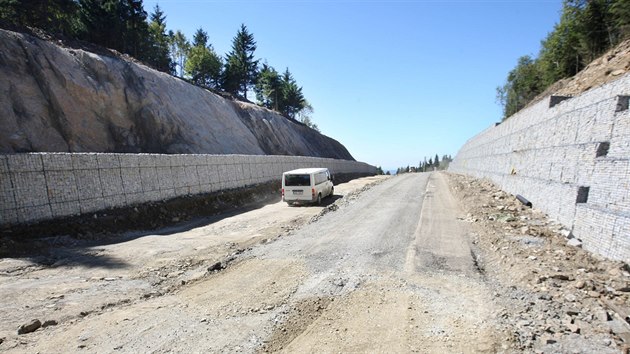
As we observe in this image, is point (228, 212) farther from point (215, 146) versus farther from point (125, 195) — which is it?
point (215, 146)

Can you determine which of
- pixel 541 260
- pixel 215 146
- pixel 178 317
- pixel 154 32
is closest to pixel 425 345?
pixel 178 317

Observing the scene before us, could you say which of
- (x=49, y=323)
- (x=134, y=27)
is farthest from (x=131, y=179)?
Result: (x=134, y=27)

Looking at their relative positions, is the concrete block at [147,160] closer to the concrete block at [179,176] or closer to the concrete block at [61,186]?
the concrete block at [179,176]

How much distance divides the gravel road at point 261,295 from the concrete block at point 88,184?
2491mm

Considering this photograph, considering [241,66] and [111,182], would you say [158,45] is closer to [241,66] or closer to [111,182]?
[241,66]

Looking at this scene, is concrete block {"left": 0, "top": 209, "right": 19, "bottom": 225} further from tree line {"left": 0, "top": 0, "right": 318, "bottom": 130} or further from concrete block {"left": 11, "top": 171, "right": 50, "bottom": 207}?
tree line {"left": 0, "top": 0, "right": 318, "bottom": 130}

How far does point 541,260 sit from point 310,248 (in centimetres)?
537

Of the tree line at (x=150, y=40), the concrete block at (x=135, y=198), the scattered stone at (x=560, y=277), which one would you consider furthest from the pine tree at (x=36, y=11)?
the scattered stone at (x=560, y=277)

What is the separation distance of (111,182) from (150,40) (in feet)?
162

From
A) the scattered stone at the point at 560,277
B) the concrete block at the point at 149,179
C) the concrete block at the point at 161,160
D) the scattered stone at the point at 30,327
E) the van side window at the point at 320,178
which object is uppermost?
the concrete block at the point at 161,160

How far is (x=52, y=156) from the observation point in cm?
1016

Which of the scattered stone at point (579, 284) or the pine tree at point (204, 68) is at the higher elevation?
the pine tree at point (204, 68)

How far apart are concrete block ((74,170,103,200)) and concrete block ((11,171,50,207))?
105 cm

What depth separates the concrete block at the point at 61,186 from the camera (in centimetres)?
1002
